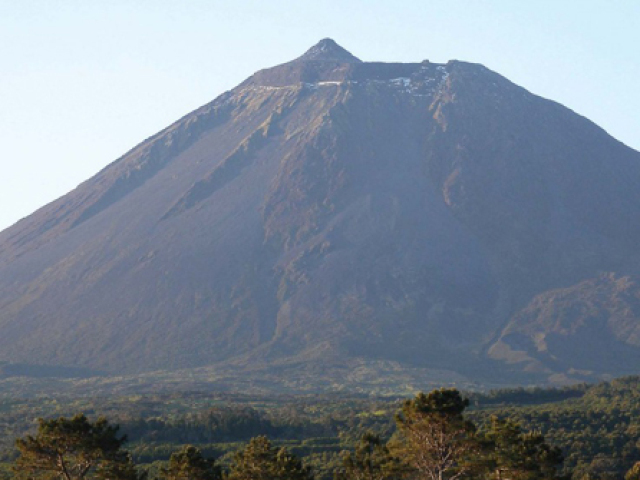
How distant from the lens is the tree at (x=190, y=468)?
135 feet

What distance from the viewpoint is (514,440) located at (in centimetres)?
4106

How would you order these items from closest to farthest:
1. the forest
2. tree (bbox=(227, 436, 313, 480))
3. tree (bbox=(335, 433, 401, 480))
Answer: the forest < tree (bbox=(227, 436, 313, 480)) < tree (bbox=(335, 433, 401, 480))

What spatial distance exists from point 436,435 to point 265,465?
22.2 ft

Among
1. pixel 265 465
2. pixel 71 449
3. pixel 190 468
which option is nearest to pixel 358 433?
pixel 265 465

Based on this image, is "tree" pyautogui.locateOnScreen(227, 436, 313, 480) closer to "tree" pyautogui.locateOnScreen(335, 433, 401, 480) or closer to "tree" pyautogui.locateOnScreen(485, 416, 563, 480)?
"tree" pyautogui.locateOnScreen(335, 433, 401, 480)

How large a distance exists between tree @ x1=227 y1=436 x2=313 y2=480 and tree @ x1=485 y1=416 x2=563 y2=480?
695cm

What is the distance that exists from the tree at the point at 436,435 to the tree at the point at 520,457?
1029mm

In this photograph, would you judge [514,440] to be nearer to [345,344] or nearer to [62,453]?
[62,453]

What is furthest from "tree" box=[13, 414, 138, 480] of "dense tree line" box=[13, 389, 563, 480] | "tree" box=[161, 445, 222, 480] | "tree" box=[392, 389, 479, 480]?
"tree" box=[392, 389, 479, 480]

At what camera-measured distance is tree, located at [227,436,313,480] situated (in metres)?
41.0

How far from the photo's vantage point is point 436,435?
3938 centimetres

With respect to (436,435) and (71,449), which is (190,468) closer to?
(71,449)

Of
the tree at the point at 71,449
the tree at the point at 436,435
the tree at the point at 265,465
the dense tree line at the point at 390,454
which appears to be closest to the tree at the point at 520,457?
the dense tree line at the point at 390,454

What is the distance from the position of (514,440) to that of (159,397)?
89580mm
